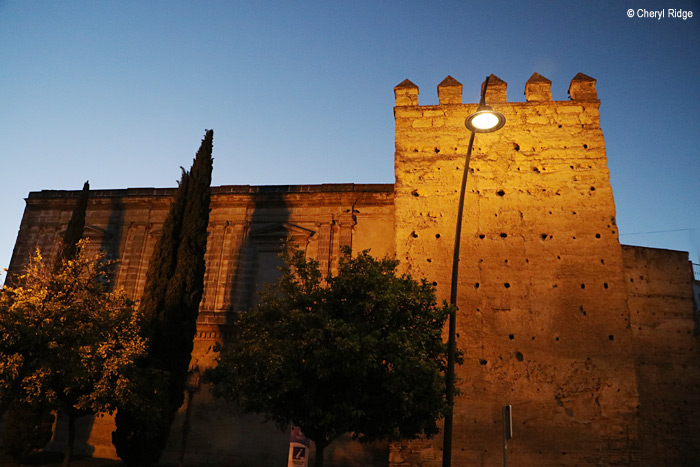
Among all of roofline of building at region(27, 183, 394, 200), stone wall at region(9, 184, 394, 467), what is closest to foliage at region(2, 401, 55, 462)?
stone wall at region(9, 184, 394, 467)

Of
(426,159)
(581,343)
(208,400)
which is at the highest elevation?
(426,159)

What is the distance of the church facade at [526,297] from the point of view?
13234 mm

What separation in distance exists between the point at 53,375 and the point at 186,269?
16.4 feet

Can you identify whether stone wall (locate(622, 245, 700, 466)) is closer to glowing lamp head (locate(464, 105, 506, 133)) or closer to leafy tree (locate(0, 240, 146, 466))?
glowing lamp head (locate(464, 105, 506, 133))

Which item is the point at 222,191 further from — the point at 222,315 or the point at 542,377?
the point at 542,377

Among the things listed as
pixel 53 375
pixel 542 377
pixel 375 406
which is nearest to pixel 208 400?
pixel 53 375

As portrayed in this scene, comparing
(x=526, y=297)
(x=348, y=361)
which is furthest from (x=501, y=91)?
(x=348, y=361)

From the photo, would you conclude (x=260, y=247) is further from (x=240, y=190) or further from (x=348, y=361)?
(x=348, y=361)

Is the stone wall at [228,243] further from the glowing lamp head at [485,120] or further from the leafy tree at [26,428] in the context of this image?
the glowing lamp head at [485,120]

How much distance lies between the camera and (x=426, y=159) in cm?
1622

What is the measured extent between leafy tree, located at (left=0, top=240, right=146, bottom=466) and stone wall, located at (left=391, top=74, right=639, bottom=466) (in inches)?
297

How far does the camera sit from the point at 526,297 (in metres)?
14.4

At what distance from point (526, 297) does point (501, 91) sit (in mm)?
6750

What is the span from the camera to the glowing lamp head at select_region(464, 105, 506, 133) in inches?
391
